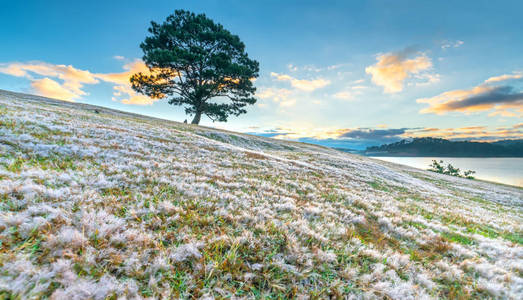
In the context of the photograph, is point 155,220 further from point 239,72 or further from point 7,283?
point 239,72

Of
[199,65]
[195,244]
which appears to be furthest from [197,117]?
[195,244]

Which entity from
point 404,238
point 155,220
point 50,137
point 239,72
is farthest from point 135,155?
point 239,72

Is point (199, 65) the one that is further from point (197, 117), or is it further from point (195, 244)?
point (195, 244)

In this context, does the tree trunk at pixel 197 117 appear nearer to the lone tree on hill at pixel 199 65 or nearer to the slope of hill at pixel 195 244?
the lone tree on hill at pixel 199 65

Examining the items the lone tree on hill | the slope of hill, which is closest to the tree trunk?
the lone tree on hill

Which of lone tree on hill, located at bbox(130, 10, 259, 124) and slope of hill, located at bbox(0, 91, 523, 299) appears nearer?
slope of hill, located at bbox(0, 91, 523, 299)

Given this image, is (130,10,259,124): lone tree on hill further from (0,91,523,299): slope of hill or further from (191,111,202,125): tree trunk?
(0,91,523,299): slope of hill

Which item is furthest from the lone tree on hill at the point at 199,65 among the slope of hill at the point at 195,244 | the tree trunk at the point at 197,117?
the slope of hill at the point at 195,244

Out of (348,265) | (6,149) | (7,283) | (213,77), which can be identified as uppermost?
(213,77)

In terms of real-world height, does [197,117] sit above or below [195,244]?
above

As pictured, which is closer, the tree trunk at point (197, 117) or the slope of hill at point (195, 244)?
the slope of hill at point (195, 244)

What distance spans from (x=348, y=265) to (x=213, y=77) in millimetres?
42344

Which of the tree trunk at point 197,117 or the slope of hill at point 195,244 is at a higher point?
the tree trunk at point 197,117

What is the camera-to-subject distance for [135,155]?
28.8ft
